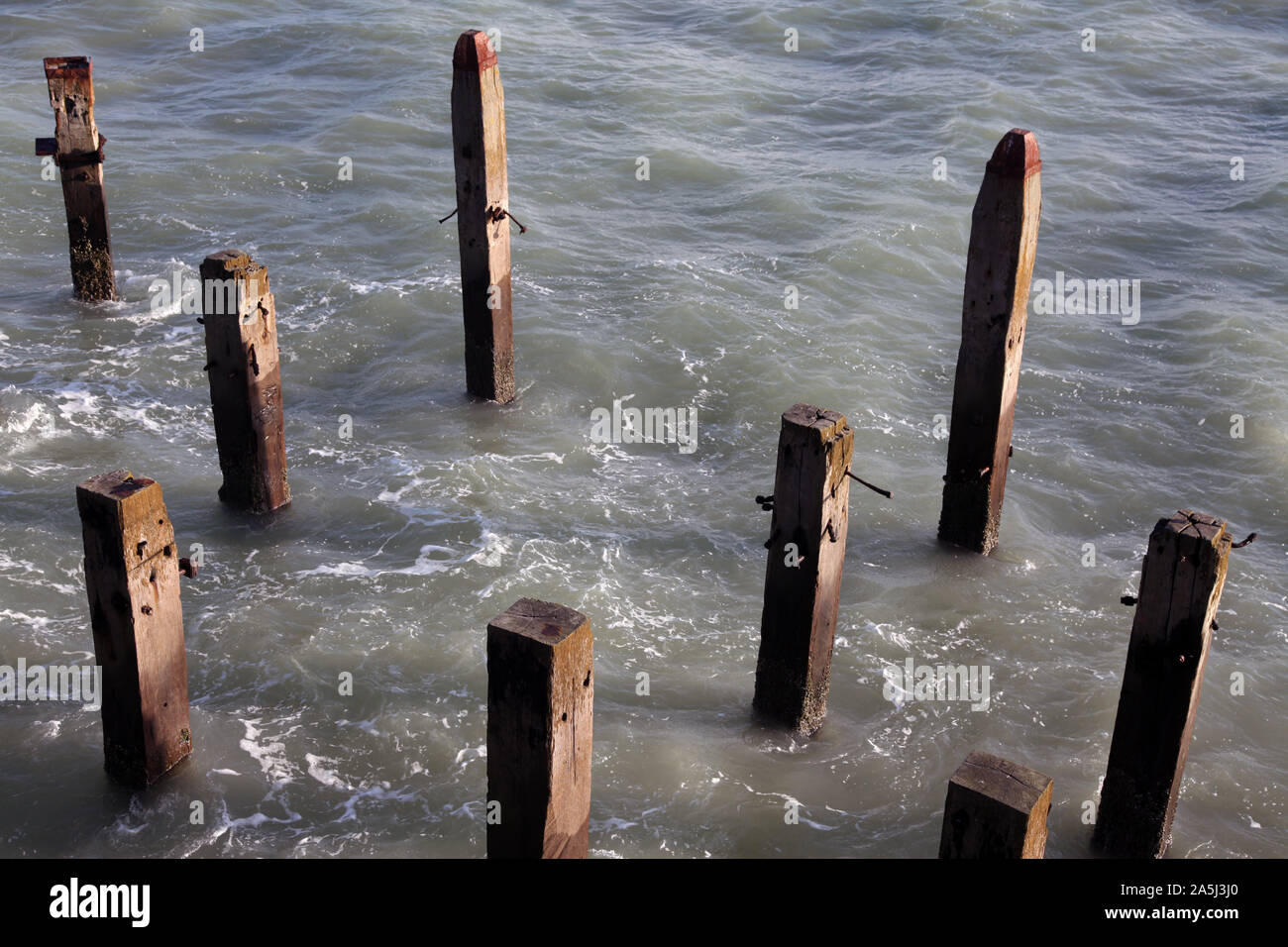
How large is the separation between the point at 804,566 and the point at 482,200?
479 centimetres

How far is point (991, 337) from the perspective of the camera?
9078mm

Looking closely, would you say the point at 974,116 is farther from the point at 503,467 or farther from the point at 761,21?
the point at 503,467

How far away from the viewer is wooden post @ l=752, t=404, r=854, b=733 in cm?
717

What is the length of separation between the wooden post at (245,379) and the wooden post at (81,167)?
4188 millimetres

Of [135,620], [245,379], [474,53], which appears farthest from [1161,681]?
[474,53]

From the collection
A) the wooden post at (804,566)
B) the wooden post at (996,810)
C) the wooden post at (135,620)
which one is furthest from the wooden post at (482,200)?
the wooden post at (996,810)

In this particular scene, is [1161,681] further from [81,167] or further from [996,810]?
[81,167]

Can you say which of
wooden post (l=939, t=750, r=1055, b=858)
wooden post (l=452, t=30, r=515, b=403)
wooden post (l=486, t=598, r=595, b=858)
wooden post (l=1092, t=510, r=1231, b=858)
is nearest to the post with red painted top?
wooden post (l=452, t=30, r=515, b=403)

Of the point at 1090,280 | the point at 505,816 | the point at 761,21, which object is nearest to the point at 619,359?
the point at 1090,280

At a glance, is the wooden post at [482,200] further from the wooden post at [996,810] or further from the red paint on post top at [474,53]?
the wooden post at [996,810]

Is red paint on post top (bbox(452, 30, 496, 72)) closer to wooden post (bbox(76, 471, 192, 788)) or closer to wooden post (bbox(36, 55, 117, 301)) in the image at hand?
wooden post (bbox(36, 55, 117, 301))

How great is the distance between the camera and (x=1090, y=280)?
1499 centimetres

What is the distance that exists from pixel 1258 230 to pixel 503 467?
34.2 ft

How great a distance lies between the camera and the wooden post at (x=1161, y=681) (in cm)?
634
